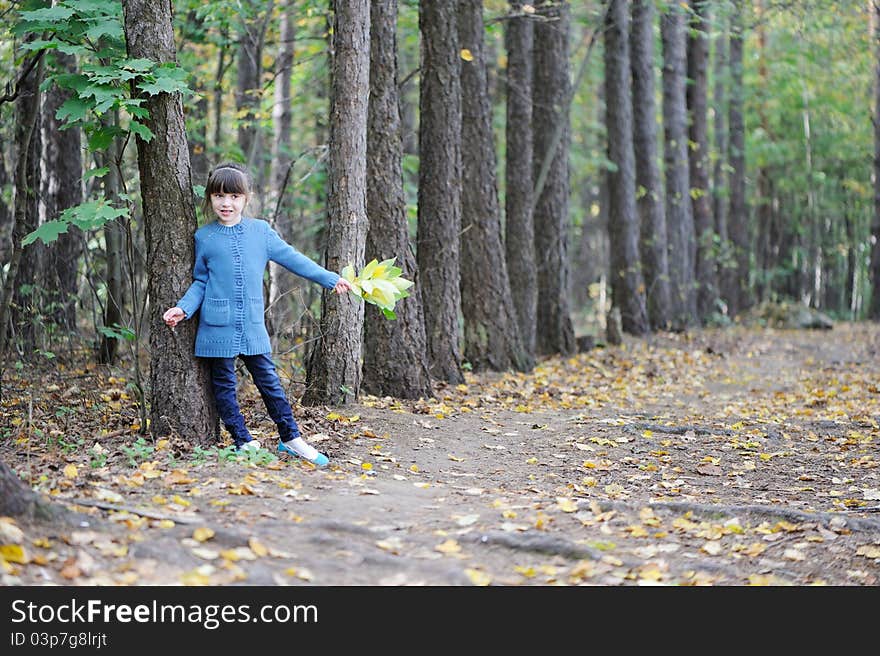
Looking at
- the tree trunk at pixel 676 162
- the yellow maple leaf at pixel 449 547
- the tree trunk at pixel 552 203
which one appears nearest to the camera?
the yellow maple leaf at pixel 449 547

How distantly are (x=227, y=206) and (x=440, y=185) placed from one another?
4.90 m

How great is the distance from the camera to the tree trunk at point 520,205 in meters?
14.0

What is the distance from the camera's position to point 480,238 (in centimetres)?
1236

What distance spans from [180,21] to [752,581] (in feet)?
35.7

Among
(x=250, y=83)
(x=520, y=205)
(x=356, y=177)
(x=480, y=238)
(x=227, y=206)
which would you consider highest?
(x=250, y=83)

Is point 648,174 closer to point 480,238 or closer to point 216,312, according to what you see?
point 480,238

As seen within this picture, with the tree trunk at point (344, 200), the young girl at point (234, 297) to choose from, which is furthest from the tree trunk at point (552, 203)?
the young girl at point (234, 297)

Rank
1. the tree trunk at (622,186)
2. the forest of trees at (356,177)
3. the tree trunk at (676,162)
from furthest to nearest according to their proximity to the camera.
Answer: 1. the tree trunk at (676,162)
2. the tree trunk at (622,186)
3. the forest of trees at (356,177)

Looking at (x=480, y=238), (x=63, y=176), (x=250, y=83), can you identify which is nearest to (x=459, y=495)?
(x=480, y=238)

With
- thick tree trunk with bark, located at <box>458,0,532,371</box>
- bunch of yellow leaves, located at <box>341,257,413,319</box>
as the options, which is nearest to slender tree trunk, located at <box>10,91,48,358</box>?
bunch of yellow leaves, located at <box>341,257,413,319</box>

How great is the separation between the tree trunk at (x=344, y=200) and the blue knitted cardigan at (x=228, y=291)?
70.2 inches

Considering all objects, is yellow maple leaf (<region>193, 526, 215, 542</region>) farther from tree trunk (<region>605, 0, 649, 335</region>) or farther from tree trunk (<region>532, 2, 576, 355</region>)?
tree trunk (<region>605, 0, 649, 335</region>)

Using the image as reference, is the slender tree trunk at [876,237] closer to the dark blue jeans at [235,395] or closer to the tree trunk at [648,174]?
the tree trunk at [648,174]

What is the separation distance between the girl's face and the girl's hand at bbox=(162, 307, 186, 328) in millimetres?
698
